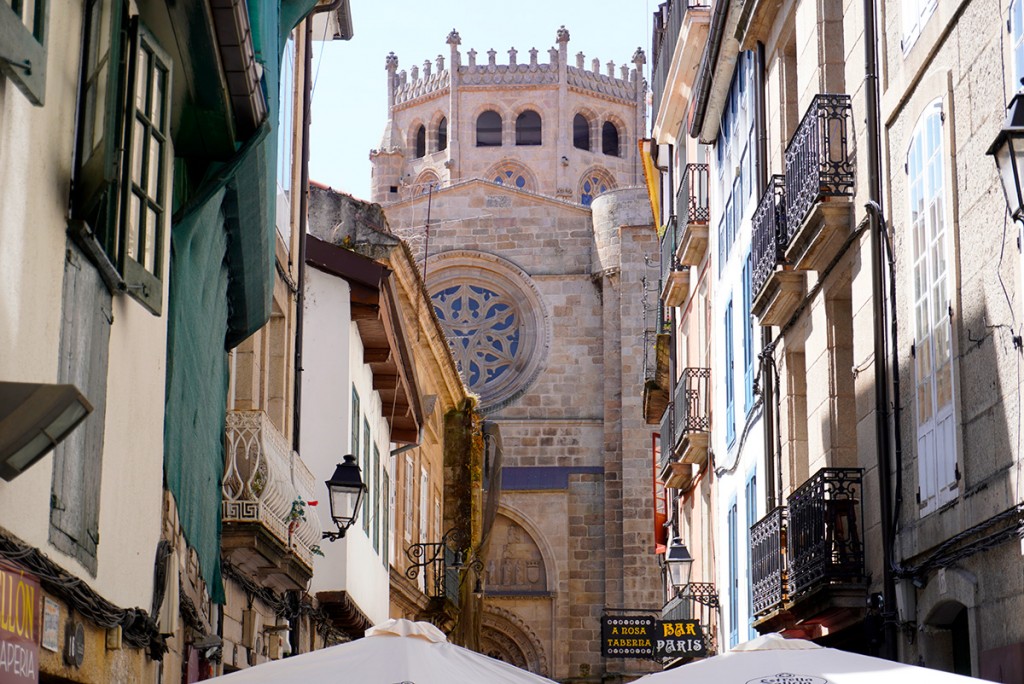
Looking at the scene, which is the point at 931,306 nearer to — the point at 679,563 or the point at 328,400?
the point at 328,400

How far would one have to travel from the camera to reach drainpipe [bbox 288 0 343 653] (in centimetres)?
1580

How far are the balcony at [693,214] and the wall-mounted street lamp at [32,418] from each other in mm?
17083

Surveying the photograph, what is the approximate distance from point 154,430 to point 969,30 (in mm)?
5178

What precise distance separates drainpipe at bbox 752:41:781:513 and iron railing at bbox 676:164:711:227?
5.18 meters

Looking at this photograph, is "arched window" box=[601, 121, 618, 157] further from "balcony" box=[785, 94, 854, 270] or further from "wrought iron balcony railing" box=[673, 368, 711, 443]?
"balcony" box=[785, 94, 854, 270]

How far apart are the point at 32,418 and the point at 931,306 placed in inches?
276

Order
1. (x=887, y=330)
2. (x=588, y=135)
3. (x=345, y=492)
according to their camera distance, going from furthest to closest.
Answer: (x=588, y=135), (x=345, y=492), (x=887, y=330)

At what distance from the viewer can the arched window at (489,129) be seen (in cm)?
7475

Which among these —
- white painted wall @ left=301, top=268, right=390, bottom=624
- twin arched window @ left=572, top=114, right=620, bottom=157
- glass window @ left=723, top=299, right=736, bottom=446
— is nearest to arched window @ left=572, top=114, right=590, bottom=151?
twin arched window @ left=572, top=114, right=620, bottom=157

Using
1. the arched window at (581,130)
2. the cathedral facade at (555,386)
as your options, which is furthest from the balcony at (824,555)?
the arched window at (581,130)

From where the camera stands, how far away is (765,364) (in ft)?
53.9

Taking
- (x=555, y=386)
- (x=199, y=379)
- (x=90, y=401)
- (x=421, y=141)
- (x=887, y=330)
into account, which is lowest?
(x=90, y=401)

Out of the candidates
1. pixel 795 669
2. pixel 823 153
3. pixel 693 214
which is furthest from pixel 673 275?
pixel 795 669

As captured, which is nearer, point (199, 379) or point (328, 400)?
point (199, 379)
